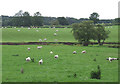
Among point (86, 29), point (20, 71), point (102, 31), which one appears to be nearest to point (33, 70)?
point (20, 71)

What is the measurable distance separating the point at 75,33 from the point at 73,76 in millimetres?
39375

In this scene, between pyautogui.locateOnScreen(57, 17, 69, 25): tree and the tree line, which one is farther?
pyautogui.locateOnScreen(57, 17, 69, 25): tree

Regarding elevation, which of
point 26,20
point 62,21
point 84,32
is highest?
point 62,21

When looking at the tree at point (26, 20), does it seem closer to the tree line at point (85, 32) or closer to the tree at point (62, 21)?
the tree at point (62, 21)

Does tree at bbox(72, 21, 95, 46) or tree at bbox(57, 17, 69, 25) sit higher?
tree at bbox(57, 17, 69, 25)

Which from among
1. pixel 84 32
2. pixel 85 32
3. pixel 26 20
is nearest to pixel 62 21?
pixel 26 20

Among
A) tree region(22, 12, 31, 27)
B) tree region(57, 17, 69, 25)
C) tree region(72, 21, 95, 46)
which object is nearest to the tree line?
tree region(72, 21, 95, 46)

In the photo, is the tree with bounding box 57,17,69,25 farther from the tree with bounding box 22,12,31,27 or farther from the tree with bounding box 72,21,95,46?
the tree with bounding box 72,21,95,46

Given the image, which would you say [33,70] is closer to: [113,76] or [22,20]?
[113,76]

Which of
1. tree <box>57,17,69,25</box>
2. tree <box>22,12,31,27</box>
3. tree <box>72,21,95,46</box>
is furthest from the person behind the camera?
tree <box>57,17,69,25</box>

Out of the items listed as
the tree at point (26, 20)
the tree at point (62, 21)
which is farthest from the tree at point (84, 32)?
the tree at point (62, 21)

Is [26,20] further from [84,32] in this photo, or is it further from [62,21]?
[84,32]

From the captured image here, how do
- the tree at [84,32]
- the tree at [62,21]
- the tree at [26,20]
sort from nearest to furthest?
the tree at [84,32] → the tree at [26,20] → the tree at [62,21]

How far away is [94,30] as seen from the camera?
55.7m
